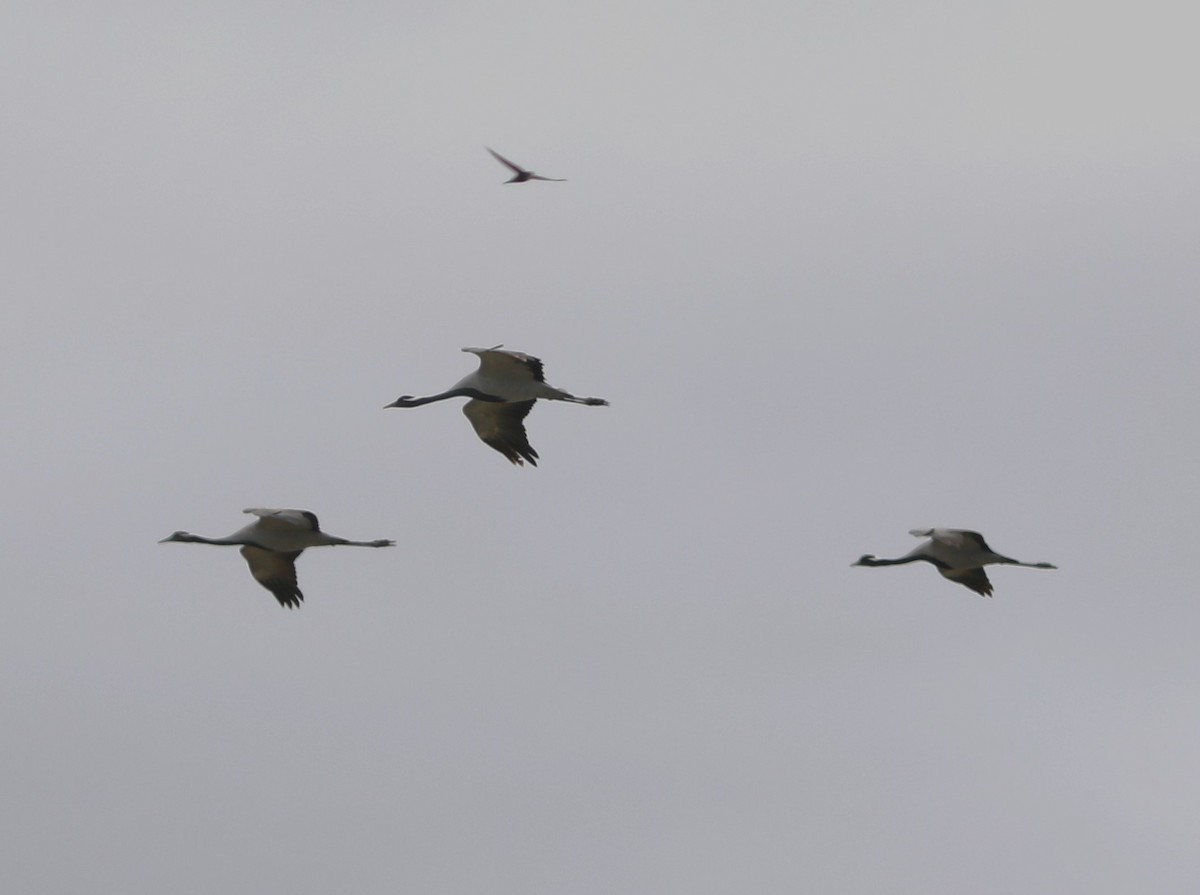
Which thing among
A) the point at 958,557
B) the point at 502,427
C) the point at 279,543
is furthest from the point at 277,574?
the point at 958,557

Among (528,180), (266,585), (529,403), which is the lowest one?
(266,585)

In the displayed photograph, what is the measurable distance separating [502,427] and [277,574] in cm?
388

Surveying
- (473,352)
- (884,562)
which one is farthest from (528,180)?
(884,562)

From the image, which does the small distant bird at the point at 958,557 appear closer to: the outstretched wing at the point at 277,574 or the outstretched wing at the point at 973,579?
the outstretched wing at the point at 973,579

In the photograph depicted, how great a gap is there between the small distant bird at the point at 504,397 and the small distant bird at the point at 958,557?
4874mm

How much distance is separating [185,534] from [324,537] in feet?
7.62

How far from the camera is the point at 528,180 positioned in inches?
1228

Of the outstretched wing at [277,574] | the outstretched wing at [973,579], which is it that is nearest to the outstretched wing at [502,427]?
the outstretched wing at [277,574]

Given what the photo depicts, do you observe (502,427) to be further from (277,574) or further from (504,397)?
(277,574)

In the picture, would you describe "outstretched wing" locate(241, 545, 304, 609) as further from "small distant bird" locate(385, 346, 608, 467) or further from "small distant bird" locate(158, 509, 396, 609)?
"small distant bird" locate(385, 346, 608, 467)

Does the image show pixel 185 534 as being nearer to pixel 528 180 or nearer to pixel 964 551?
pixel 528 180

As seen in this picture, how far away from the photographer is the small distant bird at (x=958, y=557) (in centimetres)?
3172

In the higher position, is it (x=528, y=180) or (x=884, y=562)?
(x=528, y=180)

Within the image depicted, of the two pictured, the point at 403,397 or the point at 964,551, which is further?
the point at 403,397
